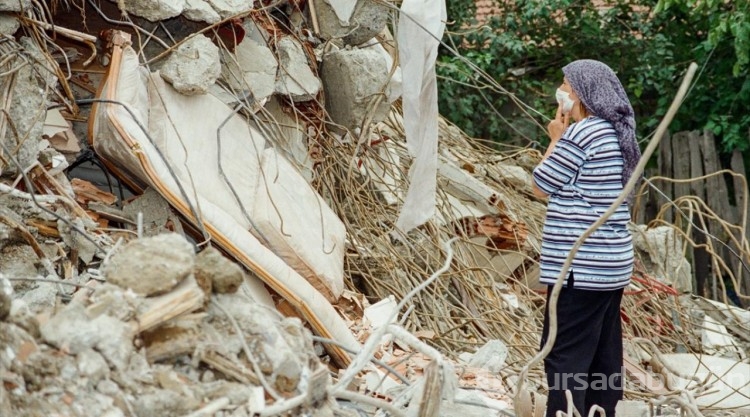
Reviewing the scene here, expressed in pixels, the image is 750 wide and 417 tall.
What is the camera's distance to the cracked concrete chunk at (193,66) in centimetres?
444

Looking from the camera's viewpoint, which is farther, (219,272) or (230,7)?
(230,7)

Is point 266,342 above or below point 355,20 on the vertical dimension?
below

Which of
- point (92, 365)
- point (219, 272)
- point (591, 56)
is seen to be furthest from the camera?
point (591, 56)

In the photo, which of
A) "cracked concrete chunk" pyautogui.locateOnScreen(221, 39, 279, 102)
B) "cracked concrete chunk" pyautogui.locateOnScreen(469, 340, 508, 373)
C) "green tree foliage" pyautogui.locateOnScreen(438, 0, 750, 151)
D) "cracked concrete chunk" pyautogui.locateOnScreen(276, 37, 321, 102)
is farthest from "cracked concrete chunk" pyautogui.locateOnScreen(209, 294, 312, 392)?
"green tree foliage" pyautogui.locateOnScreen(438, 0, 750, 151)

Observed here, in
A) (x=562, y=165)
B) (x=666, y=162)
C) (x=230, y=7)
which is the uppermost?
(x=666, y=162)

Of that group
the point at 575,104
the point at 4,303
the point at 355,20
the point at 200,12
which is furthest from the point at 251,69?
A: the point at 4,303

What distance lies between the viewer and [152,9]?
455 centimetres

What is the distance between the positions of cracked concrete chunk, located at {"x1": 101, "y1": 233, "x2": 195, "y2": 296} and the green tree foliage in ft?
20.4

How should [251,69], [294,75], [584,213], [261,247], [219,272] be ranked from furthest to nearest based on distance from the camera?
[294,75], [251,69], [261,247], [584,213], [219,272]

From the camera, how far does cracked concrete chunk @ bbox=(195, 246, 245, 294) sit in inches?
97.6

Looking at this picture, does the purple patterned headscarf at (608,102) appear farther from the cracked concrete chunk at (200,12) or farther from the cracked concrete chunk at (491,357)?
the cracked concrete chunk at (200,12)

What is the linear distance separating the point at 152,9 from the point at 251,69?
0.62m

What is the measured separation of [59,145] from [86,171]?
0.84 ft

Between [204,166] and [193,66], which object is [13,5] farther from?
[204,166]
